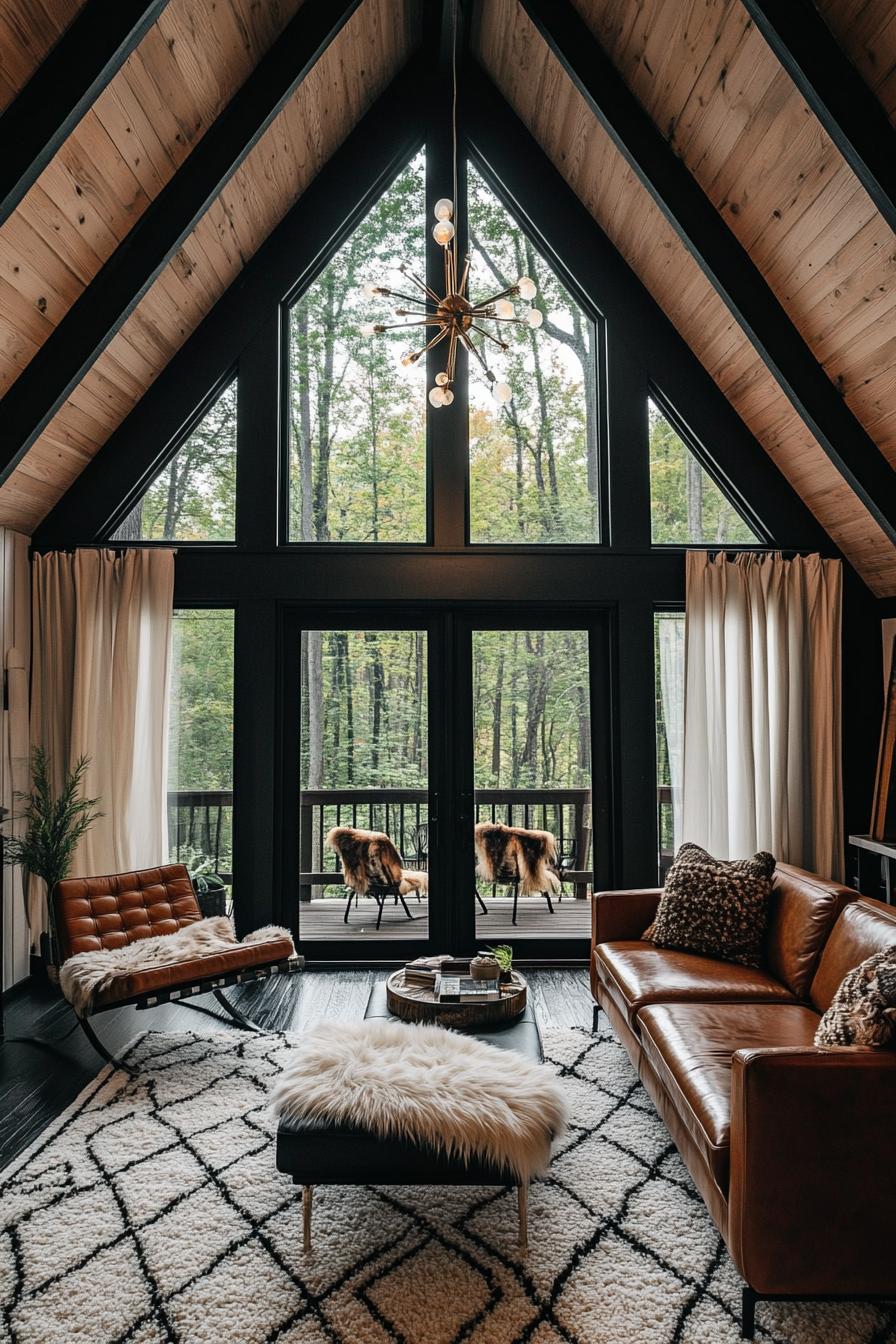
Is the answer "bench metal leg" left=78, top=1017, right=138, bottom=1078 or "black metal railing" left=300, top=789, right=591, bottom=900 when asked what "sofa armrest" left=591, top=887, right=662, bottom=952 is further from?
"bench metal leg" left=78, top=1017, right=138, bottom=1078

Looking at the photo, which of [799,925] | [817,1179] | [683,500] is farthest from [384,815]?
[817,1179]

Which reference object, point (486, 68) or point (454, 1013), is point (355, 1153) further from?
point (486, 68)

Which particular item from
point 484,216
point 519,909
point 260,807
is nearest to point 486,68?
A: point 484,216

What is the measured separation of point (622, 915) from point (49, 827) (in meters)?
2.76

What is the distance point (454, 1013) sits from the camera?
2898mm

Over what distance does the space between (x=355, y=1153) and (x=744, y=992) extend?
1.54m

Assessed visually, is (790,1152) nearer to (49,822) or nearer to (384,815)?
(384,815)

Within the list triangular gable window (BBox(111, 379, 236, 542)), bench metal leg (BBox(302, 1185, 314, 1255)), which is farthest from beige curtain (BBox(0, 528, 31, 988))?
bench metal leg (BBox(302, 1185, 314, 1255))

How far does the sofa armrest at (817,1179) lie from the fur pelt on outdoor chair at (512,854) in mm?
2879

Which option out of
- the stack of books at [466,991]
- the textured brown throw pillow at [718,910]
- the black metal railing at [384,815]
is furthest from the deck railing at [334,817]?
the stack of books at [466,991]

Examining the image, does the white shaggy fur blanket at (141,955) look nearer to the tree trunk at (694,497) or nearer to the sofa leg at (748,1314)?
the sofa leg at (748,1314)

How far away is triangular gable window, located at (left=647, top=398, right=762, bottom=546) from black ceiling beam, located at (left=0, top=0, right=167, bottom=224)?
315 cm

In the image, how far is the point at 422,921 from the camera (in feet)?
16.1

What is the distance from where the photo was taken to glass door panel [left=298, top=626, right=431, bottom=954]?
4.86m
